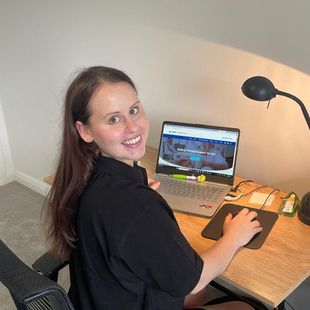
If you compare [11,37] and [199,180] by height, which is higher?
[11,37]

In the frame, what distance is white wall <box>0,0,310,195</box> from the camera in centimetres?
154

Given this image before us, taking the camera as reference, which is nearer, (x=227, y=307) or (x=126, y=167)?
(x=126, y=167)

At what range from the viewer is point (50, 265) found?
135 centimetres

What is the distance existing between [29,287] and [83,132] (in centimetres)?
48

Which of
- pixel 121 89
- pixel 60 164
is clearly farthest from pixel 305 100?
pixel 60 164

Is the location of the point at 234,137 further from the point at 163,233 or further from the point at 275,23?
the point at 163,233

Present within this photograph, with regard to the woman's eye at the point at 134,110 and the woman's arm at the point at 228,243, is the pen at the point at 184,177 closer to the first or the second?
the woman's arm at the point at 228,243

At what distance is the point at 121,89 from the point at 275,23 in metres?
0.70

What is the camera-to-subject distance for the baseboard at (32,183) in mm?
3123

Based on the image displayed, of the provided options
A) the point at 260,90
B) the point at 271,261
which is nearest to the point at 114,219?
the point at 271,261

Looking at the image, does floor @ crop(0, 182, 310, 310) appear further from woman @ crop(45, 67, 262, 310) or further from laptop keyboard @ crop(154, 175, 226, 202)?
woman @ crop(45, 67, 262, 310)

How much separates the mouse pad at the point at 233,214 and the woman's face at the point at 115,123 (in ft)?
1.21

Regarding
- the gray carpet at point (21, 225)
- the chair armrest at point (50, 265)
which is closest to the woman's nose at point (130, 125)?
the chair armrest at point (50, 265)

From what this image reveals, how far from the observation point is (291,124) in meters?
1.60
